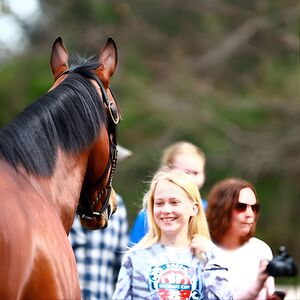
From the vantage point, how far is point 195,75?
57.0ft

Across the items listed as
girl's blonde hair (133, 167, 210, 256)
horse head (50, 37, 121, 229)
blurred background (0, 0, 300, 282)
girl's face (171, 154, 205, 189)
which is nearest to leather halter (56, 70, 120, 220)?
horse head (50, 37, 121, 229)

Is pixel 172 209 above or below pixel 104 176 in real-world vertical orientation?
below

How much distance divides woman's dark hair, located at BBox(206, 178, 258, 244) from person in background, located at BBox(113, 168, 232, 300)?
16.1 inches

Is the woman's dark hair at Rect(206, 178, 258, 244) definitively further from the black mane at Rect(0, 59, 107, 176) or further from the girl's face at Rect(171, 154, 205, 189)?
the black mane at Rect(0, 59, 107, 176)

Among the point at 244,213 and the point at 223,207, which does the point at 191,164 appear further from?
the point at 244,213

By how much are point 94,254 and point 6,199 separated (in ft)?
10.3

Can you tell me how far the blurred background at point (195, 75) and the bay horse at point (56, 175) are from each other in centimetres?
1120

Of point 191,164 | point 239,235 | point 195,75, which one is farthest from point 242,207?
point 195,75

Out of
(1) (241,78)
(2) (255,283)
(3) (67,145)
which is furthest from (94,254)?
(1) (241,78)

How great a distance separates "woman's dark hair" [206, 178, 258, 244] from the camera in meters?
5.41

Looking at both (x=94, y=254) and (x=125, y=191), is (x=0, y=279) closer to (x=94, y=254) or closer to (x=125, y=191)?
(x=94, y=254)

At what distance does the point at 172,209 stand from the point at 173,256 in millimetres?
253

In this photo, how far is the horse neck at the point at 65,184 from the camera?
4.32 metres

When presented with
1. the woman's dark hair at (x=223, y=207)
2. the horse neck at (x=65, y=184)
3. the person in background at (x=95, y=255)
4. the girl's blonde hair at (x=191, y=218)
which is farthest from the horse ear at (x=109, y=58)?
the person in background at (x=95, y=255)
